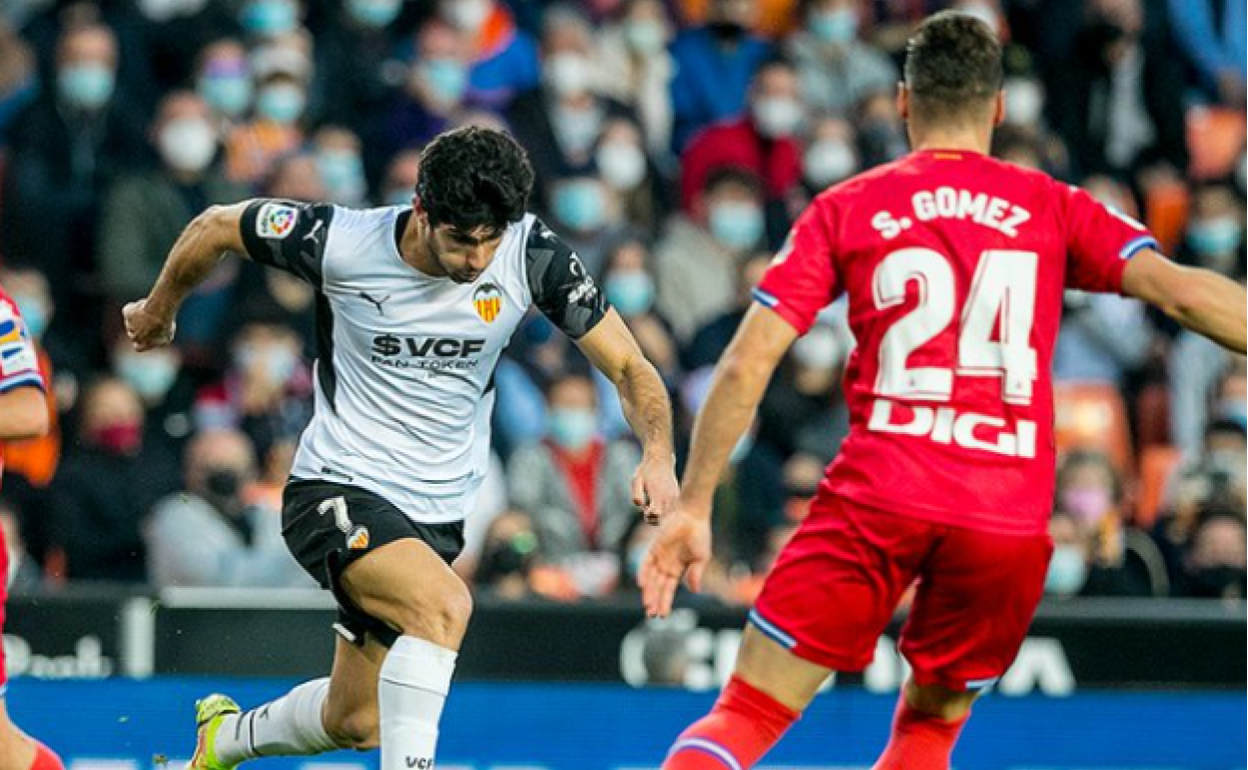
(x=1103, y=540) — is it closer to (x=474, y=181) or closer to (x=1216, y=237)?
(x=1216, y=237)

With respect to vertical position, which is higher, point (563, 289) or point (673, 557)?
point (563, 289)

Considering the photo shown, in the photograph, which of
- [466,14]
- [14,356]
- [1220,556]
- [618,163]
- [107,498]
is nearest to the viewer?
[14,356]

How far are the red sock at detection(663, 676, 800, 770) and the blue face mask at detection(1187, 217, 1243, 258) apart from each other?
889cm

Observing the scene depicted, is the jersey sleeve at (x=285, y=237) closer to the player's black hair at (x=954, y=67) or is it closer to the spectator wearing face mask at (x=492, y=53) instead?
the player's black hair at (x=954, y=67)

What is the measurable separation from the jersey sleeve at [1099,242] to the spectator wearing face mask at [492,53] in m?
8.55

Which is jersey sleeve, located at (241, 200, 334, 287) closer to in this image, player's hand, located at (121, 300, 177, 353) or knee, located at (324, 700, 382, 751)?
player's hand, located at (121, 300, 177, 353)

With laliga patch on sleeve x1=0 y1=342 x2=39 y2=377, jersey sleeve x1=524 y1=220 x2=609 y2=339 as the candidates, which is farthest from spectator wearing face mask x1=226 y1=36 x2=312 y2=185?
laliga patch on sleeve x1=0 y1=342 x2=39 y2=377

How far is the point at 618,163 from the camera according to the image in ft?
50.1

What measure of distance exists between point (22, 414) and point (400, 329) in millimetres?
1462

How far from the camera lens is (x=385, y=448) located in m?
8.30

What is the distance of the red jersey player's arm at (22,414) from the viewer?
703cm

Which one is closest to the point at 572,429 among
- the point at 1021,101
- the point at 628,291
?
the point at 628,291


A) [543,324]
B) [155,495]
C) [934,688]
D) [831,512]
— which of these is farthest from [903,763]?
[543,324]

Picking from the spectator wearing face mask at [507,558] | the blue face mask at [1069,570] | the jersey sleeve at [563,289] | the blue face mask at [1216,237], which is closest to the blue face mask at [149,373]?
the spectator wearing face mask at [507,558]
